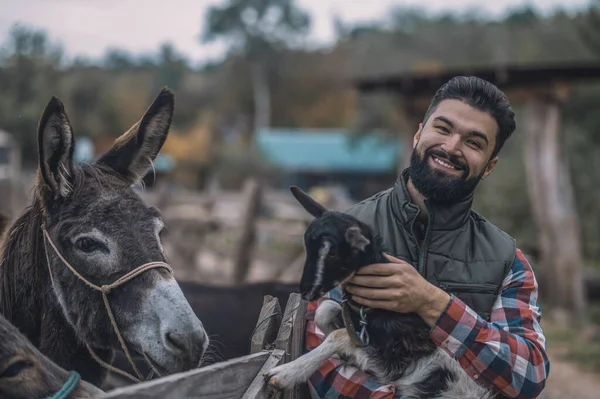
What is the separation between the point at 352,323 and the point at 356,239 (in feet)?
1.12

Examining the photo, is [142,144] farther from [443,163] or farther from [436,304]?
[436,304]

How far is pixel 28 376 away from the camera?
1896 millimetres

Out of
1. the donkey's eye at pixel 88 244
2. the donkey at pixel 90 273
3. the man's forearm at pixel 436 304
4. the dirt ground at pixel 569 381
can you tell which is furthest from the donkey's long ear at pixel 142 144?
the dirt ground at pixel 569 381

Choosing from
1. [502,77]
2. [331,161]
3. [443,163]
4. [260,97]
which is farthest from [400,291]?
[260,97]

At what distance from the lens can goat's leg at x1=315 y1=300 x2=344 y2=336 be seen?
8.73 ft

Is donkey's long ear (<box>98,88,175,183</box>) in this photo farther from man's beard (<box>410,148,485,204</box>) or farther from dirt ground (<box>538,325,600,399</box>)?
dirt ground (<box>538,325,600,399</box>)

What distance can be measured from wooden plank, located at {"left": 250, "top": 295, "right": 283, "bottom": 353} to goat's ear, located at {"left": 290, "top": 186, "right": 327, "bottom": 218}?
39 cm

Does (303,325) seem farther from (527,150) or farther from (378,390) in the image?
(527,150)

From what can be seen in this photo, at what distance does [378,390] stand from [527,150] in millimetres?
9261

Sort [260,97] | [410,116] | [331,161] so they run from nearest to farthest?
1. [410,116]
2. [331,161]
3. [260,97]

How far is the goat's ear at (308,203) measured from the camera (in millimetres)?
2436

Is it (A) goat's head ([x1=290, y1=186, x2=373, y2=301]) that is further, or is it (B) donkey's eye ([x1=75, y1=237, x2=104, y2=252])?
(B) donkey's eye ([x1=75, y1=237, x2=104, y2=252])

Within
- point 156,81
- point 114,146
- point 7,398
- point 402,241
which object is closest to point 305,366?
point 402,241

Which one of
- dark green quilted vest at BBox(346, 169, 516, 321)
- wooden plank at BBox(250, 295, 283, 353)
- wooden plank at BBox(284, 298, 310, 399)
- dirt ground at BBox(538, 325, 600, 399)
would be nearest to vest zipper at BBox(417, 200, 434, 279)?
dark green quilted vest at BBox(346, 169, 516, 321)
